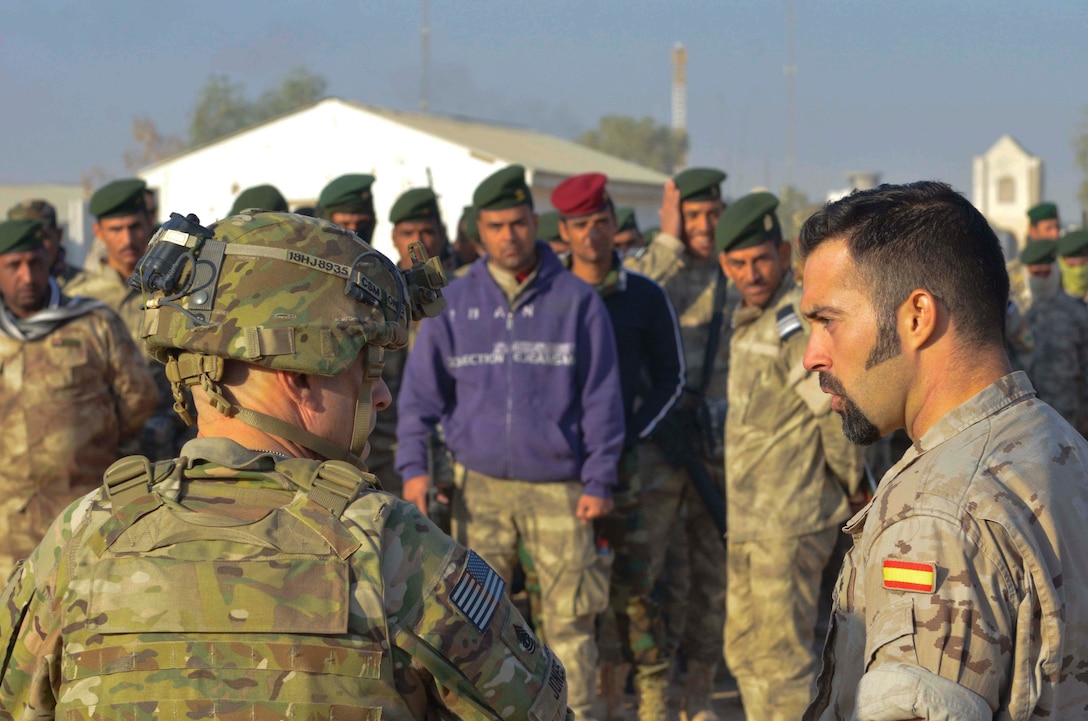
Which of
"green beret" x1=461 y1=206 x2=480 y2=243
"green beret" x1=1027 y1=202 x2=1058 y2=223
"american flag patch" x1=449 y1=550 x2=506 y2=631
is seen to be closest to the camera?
"american flag patch" x1=449 y1=550 x2=506 y2=631

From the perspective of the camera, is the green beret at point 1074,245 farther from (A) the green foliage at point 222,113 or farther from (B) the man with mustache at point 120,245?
(A) the green foliage at point 222,113

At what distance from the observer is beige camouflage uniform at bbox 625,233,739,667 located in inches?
265

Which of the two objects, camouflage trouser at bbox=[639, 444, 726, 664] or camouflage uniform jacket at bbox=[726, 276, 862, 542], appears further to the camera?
camouflage trouser at bbox=[639, 444, 726, 664]

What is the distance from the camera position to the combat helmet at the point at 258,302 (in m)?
2.20

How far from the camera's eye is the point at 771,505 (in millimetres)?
5414

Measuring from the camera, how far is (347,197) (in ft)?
23.7

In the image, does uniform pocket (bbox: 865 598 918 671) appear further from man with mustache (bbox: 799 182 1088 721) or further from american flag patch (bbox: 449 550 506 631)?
american flag patch (bbox: 449 550 506 631)

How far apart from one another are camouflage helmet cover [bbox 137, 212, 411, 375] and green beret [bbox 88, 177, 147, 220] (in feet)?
16.7

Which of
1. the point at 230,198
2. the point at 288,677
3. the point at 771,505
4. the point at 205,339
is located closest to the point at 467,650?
the point at 288,677

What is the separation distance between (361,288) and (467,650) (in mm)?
691

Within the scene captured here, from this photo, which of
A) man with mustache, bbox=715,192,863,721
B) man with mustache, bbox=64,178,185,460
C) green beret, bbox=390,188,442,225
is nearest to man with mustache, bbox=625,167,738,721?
man with mustache, bbox=715,192,863,721

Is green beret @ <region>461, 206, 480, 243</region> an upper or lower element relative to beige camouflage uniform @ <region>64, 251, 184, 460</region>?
upper

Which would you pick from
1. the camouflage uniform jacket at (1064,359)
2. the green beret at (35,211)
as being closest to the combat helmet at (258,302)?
the green beret at (35,211)

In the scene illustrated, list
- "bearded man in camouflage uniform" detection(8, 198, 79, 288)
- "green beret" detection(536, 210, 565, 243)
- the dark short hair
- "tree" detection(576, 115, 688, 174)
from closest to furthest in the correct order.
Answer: the dark short hair < "bearded man in camouflage uniform" detection(8, 198, 79, 288) < "green beret" detection(536, 210, 565, 243) < "tree" detection(576, 115, 688, 174)
